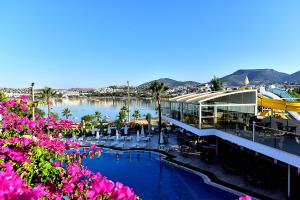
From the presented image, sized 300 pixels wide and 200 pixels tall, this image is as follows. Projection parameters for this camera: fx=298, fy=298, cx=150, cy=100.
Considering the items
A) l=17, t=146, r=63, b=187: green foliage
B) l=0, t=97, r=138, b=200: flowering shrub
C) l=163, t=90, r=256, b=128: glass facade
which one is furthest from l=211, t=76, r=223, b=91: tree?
l=17, t=146, r=63, b=187: green foliage

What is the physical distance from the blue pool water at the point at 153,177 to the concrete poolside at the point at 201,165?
86 cm

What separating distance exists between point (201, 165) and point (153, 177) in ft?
12.8

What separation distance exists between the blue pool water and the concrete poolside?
86 centimetres

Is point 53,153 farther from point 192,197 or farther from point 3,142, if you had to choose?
point 192,197

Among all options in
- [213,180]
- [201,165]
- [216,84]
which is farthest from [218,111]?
[216,84]

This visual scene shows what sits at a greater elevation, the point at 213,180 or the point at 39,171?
the point at 39,171

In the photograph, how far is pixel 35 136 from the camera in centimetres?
599

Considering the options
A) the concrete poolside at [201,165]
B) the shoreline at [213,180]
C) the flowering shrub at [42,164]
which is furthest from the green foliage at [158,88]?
the flowering shrub at [42,164]

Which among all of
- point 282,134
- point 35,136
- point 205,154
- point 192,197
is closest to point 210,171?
point 205,154

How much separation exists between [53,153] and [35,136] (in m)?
1.18

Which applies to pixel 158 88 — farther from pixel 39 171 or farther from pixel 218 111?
pixel 39 171

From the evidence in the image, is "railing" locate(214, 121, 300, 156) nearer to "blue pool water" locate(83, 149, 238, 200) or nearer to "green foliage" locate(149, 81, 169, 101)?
"blue pool water" locate(83, 149, 238, 200)

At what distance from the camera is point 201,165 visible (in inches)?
855

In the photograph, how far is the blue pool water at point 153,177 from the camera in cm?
1661
